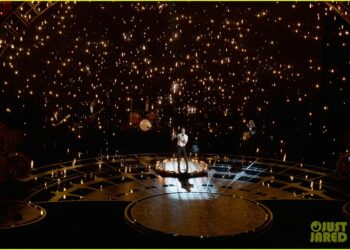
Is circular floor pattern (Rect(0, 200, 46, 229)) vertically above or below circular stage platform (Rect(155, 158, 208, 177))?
below

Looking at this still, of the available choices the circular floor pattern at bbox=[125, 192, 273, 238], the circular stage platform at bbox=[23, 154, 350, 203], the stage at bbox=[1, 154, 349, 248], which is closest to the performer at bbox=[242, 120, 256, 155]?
the circular stage platform at bbox=[23, 154, 350, 203]

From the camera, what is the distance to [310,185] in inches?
349

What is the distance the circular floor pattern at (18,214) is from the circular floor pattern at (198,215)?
1.45 metres

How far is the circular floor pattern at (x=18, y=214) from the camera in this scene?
19.2 feet

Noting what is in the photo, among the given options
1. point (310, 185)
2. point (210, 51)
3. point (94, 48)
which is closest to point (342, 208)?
point (310, 185)

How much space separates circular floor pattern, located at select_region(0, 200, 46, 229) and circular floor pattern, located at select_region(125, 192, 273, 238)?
145cm

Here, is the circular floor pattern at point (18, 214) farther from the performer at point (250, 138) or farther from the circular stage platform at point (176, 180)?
the performer at point (250, 138)

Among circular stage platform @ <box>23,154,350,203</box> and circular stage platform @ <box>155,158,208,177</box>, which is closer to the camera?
circular stage platform @ <box>23,154,350,203</box>

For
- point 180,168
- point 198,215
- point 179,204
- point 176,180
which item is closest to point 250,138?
point 180,168

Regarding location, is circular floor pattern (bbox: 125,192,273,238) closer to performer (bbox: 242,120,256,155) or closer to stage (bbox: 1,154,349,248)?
stage (bbox: 1,154,349,248)

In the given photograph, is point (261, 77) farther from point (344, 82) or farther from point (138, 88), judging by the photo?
point (138, 88)

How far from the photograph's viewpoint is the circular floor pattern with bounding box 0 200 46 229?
19.2ft

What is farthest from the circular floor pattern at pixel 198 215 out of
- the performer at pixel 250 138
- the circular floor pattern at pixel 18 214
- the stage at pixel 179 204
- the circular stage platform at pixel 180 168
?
the performer at pixel 250 138

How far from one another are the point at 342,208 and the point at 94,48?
11382 mm
